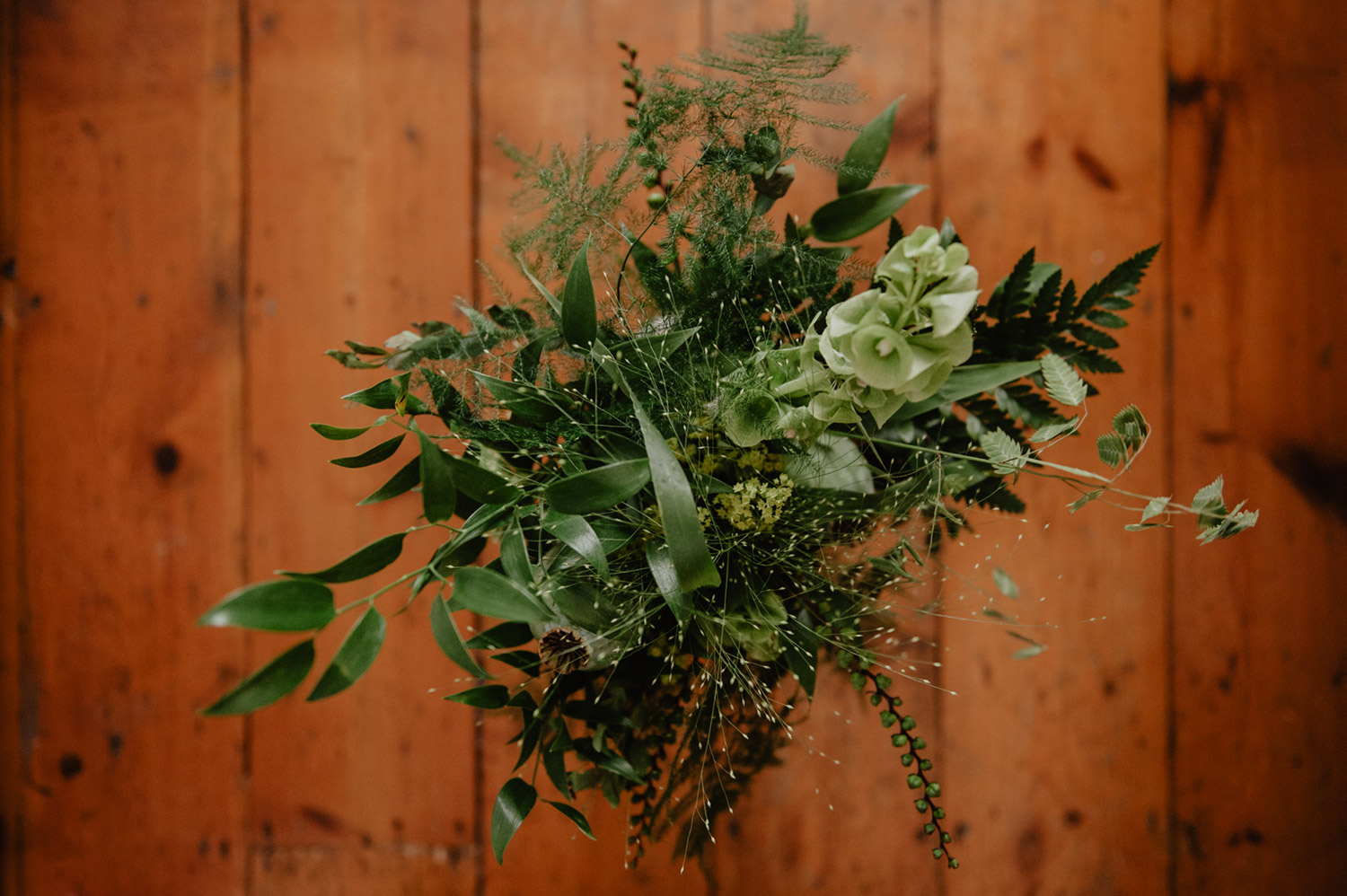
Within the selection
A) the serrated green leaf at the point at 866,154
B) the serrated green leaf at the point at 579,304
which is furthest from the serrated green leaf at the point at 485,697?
the serrated green leaf at the point at 866,154

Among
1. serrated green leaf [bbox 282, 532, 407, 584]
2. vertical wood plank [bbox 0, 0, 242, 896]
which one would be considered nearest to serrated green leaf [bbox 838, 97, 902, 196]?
serrated green leaf [bbox 282, 532, 407, 584]

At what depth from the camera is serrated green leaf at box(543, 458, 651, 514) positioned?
40 cm

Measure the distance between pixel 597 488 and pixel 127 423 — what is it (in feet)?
2.50

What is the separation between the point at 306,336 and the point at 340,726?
473mm

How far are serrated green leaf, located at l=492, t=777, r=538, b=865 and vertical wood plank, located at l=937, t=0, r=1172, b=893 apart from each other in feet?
1.69

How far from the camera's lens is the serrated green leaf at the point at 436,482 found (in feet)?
1.28

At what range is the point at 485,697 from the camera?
46cm

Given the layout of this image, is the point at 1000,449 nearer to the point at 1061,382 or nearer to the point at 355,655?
the point at 1061,382

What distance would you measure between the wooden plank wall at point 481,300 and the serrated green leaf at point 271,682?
47 cm

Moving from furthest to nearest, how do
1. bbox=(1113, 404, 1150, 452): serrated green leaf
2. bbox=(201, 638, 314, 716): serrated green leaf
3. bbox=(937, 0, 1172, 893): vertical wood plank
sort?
bbox=(937, 0, 1172, 893): vertical wood plank < bbox=(1113, 404, 1150, 452): serrated green leaf < bbox=(201, 638, 314, 716): serrated green leaf

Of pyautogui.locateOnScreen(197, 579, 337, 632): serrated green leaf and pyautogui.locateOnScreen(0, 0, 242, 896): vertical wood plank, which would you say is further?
pyautogui.locateOnScreen(0, 0, 242, 896): vertical wood plank

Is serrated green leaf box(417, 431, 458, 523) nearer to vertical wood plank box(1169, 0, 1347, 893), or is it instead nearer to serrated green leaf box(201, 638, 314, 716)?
serrated green leaf box(201, 638, 314, 716)

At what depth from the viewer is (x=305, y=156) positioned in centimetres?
81

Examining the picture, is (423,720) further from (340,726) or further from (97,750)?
(97,750)
